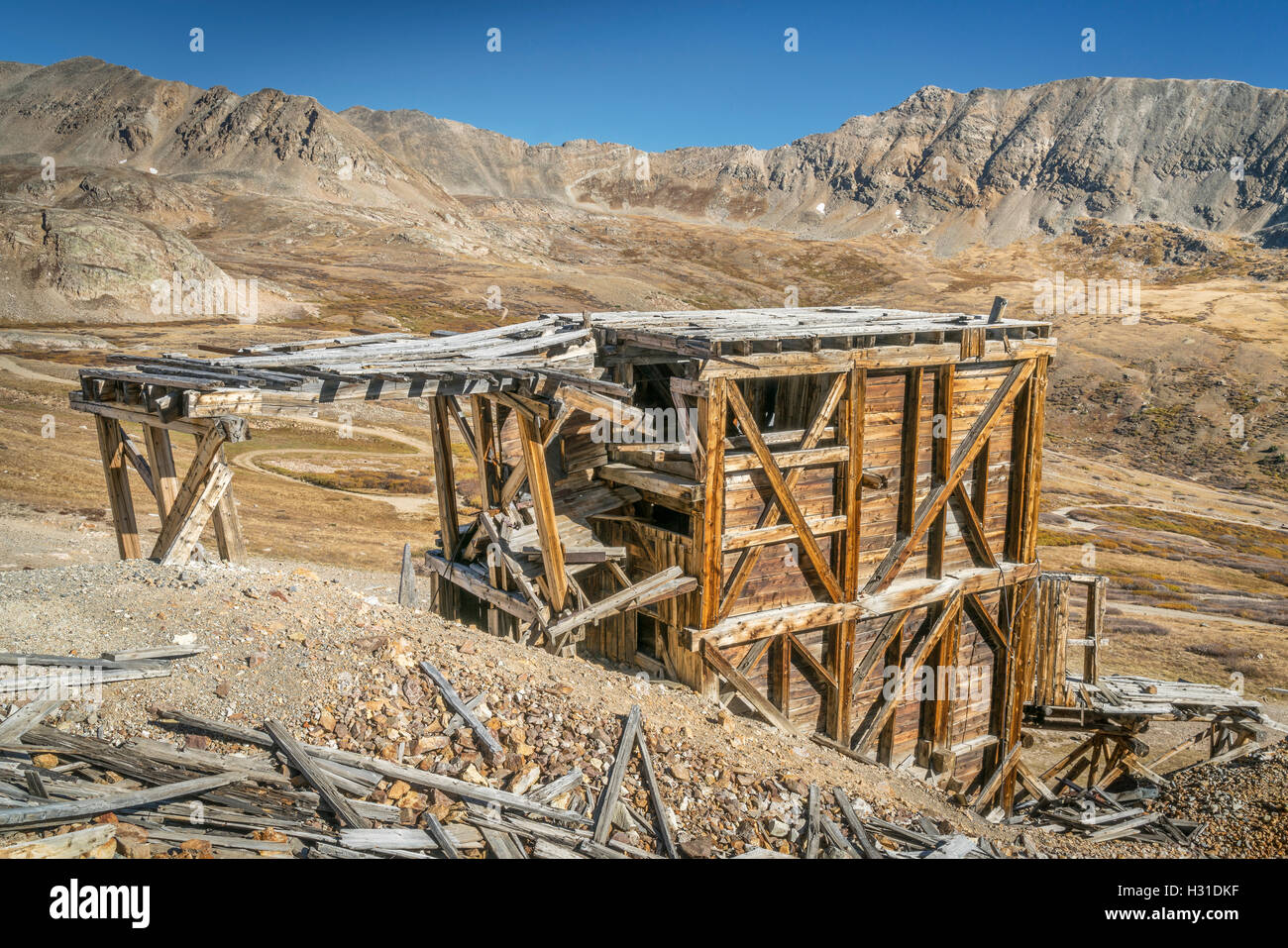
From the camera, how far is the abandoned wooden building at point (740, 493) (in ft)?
40.0

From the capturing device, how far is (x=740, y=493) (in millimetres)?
13789

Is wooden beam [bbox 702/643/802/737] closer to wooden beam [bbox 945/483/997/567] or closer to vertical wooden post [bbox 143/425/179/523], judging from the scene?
wooden beam [bbox 945/483/997/567]

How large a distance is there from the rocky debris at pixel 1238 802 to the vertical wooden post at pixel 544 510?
12.9 metres

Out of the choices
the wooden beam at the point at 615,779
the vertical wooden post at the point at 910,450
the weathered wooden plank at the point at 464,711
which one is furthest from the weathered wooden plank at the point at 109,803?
the vertical wooden post at the point at 910,450

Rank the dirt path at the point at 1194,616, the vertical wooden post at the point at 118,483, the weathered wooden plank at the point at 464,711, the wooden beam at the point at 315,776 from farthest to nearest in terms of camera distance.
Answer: the dirt path at the point at 1194,616, the vertical wooden post at the point at 118,483, the weathered wooden plank at the point at 464,711, the wooden beam at the point at 315,776

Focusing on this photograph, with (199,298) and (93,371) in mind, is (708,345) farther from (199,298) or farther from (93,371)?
(199,298)

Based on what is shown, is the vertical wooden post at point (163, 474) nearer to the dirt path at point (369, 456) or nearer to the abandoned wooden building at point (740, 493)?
the abandoned wooden building at point (740, 493)

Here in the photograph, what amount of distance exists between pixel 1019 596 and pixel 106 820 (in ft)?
51.4

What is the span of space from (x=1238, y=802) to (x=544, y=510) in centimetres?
1593

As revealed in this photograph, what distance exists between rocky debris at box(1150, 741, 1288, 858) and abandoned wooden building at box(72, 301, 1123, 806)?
3.96 metres

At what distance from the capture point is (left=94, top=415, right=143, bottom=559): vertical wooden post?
12430 mm

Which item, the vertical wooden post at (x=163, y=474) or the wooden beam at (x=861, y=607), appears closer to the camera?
the vertical wooden post at (x=163, y=474)

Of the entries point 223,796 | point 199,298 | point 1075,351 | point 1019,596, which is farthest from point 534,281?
point 223,796

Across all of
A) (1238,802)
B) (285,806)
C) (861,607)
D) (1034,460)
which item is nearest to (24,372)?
(861,607)
